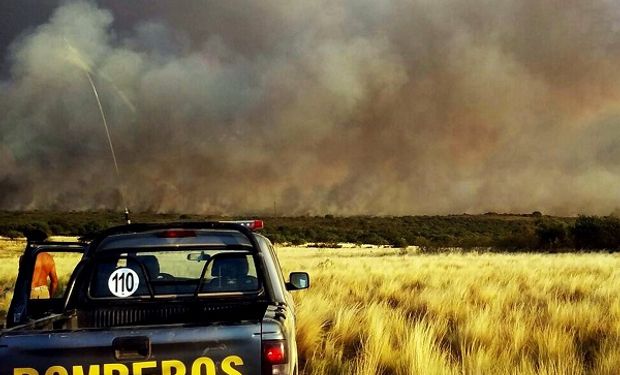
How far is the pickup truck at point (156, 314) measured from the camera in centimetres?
368

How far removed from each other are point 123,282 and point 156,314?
50cm

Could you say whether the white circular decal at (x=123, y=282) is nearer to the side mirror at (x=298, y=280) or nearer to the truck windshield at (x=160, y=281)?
the truck windshield at (x=160, y=281)

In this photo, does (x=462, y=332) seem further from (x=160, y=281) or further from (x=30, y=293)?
(x=30, y=293)

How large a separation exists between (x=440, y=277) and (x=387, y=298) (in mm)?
4937

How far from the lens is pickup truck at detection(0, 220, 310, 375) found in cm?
368

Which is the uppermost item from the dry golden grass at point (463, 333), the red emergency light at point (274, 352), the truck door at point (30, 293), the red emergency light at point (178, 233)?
the red emergency light at point (178, 233)

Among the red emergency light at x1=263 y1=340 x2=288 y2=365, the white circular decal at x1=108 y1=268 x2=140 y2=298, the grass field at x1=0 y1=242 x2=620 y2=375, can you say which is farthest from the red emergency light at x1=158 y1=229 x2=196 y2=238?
the grass field at x1=0 y1=242 x2=620 y2=375

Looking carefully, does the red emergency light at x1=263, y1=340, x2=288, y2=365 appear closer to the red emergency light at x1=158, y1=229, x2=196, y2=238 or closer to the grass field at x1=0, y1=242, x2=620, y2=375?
the red emergency light at x1=158, y1=229, x2=196, y2=238

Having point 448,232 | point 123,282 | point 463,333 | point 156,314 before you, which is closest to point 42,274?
point 123,282

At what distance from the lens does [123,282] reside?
5.84 metres

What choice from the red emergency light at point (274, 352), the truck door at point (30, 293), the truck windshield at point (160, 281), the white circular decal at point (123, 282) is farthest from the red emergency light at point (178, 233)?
the red emergency light at point (274, 352)

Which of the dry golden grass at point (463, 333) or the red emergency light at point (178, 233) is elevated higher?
the red emergency light at point (178, 233)

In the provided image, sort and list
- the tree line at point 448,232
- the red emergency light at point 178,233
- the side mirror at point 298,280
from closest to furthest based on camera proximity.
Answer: the red emergency light at point 178,233, the side mirror at point 298,280, the tree line at point 448,232

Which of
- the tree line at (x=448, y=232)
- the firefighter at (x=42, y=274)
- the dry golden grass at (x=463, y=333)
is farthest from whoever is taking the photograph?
the tree line at (x=448, y=232)
